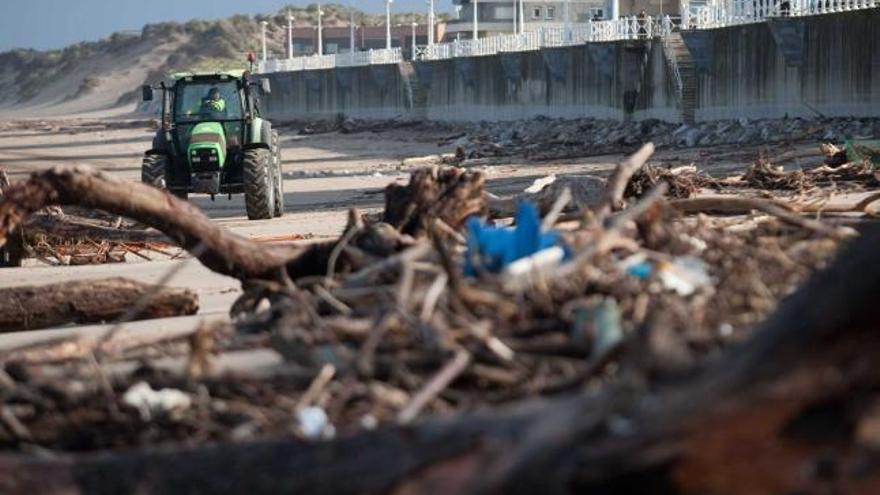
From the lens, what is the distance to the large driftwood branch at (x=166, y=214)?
24.3 ft

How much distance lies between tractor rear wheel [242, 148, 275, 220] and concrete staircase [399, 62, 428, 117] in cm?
4587

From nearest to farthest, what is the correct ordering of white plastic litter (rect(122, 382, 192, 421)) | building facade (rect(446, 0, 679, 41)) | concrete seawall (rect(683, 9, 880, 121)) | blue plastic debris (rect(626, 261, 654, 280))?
white plastic litter (rect(122, 382, 192, 421)), blue plastic debris (rect(626, 261, 654, 280)), concrete seawall (rect(683, 9, 880, 121)), building facade (rect(446, 0, 679, 41))

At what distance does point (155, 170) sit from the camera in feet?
65.0

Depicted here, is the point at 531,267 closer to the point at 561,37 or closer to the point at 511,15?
the point at 561,37

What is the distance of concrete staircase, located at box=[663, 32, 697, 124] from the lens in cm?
4106

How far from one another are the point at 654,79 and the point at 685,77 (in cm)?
300

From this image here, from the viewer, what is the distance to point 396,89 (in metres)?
69.3

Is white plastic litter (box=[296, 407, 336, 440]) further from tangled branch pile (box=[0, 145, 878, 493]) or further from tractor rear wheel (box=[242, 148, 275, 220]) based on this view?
tractor rear wheel (box=[242, 148, 275, 220])

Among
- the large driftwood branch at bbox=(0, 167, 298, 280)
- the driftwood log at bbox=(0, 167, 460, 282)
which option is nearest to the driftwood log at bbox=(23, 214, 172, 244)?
the driftwood log at bbox=(0, 167, 460, 282)

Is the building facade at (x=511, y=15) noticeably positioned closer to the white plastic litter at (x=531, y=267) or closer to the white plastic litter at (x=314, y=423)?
the white plastic litter at (x=531, y=267)

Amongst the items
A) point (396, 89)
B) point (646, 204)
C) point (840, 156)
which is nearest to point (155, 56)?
point (396, 89)

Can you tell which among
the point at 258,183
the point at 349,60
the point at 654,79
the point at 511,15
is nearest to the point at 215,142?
the point at 258,183

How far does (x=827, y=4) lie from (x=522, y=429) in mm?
36587

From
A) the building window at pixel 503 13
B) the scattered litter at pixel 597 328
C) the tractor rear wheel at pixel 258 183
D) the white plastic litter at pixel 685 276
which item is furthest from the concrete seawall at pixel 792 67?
the building window at pixel 503 13
